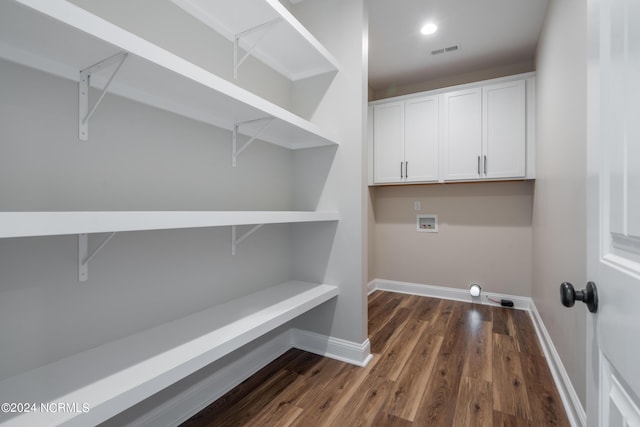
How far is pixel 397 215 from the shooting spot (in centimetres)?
368

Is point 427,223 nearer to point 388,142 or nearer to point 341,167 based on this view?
point 388,142

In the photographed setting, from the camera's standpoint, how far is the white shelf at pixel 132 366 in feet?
2.66

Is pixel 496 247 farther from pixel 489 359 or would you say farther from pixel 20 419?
pixel 20 419

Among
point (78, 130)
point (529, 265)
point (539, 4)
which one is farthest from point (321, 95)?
point (529, 265)

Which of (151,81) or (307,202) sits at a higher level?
(151,81)

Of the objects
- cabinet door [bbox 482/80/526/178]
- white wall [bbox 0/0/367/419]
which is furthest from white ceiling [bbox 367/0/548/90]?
white wall [bbox 0/0/367/419]

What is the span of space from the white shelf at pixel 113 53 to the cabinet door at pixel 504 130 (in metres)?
2.35

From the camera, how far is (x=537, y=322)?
2523mm

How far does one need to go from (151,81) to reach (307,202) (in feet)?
4.22

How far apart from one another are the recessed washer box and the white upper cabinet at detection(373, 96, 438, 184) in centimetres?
52

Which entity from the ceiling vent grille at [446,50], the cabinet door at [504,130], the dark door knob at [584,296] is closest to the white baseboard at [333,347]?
the dark door knob at [584,296]

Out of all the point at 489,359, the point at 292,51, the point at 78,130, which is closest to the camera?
the point at 78,130

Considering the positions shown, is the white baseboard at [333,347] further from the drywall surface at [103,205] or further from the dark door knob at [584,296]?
→ the dark door knob at [584,296]

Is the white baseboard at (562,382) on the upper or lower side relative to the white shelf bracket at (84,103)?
lower
